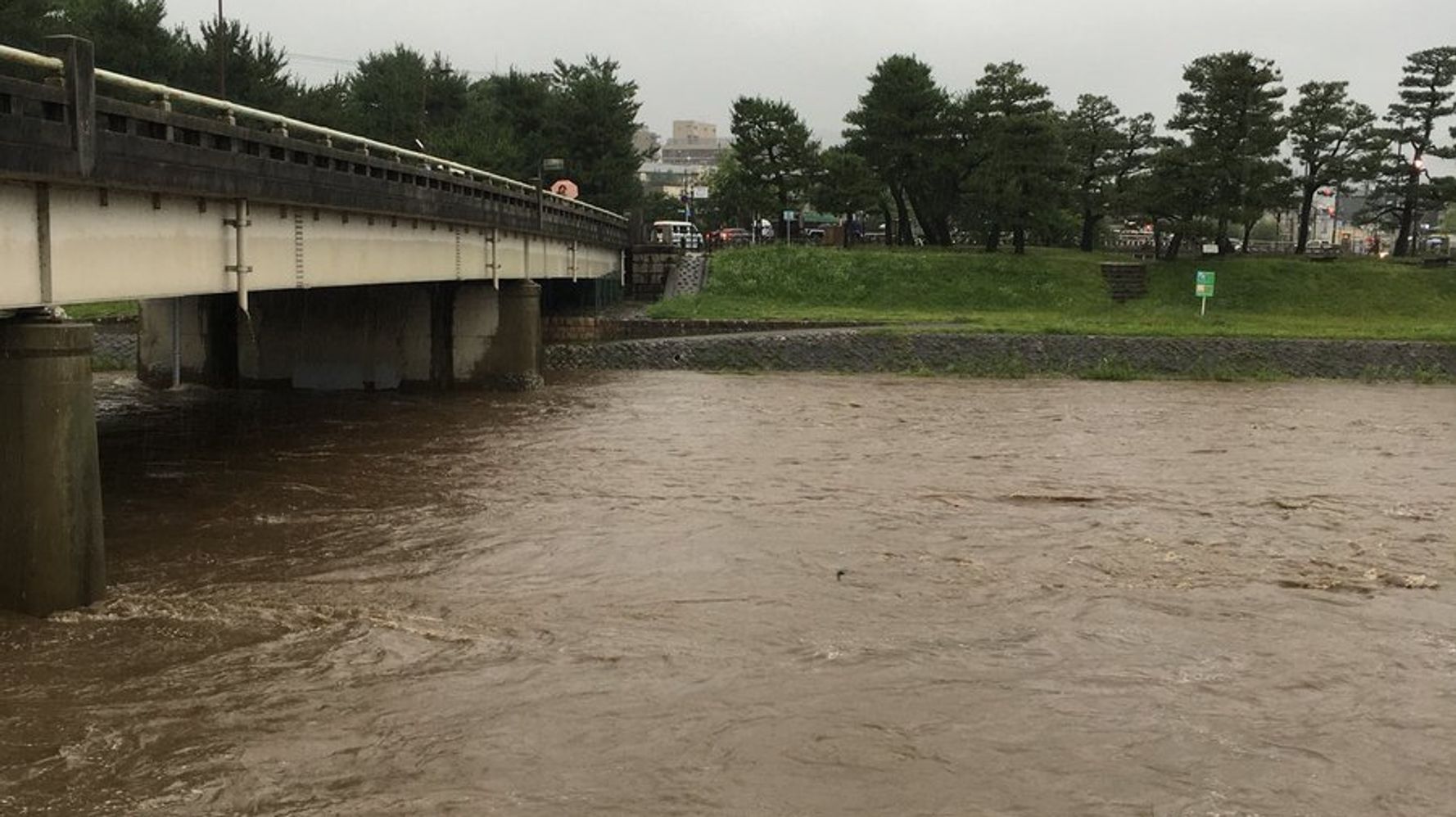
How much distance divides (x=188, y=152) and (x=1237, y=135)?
56.9 meters

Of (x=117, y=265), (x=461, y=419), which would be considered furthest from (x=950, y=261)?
(x=117, y=265)

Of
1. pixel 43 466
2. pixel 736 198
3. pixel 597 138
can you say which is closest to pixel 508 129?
pixel 597 138

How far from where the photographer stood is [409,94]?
316ft

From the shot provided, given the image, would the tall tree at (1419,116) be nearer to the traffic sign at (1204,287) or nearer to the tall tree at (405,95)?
the traffic sign at (1204,287)

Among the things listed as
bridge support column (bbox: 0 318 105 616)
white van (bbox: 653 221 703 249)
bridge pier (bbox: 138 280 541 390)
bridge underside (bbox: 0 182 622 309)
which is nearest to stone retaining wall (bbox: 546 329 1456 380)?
bridge pier (bbox: 138 280 541 390)

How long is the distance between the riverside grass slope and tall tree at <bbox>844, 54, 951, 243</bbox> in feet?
26.5

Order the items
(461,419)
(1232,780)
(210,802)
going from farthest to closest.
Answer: (461,419)
(1232,780)
(210,802)

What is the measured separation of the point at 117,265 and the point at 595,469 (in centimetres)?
1031

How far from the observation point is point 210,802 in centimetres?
948

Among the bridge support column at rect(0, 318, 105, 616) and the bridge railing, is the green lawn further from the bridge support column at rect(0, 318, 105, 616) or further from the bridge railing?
the bridge support column at rect(0, 318, 105, 616)

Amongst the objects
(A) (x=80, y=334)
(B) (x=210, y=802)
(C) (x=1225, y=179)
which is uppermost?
(C) (x=1225, y=179)

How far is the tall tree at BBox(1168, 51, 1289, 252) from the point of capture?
6294cm

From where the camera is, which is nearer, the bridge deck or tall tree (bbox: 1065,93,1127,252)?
the bridge deck

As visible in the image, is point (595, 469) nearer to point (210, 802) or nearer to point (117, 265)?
point (117, 265)
